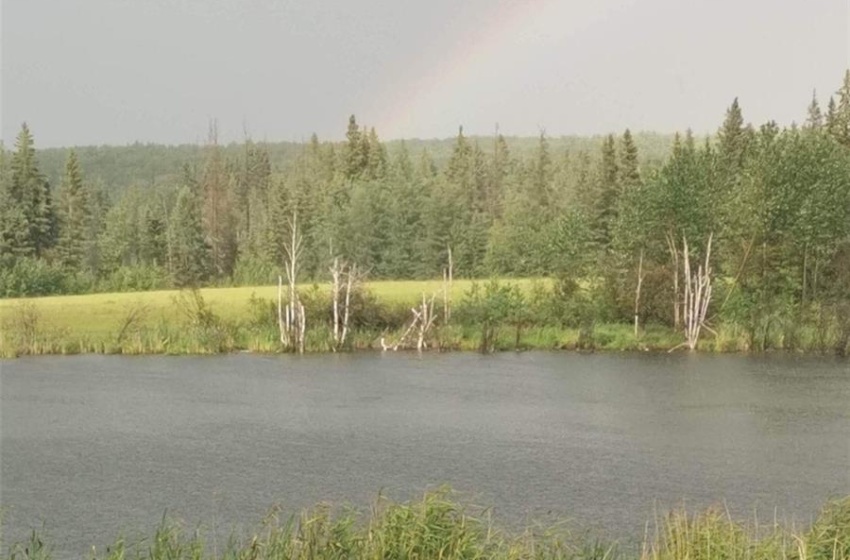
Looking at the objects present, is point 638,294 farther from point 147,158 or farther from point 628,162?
point 147,158

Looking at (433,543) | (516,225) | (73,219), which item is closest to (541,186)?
(516,225)

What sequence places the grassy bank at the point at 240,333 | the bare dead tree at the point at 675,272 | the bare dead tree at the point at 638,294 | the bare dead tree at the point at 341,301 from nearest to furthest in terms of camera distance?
the grassy bank at the point at 240,333 → the bare dead tree at the point at 341,301 → the bare dead tree at the point at 638,294 → the bare dead tree at the point at 675,272

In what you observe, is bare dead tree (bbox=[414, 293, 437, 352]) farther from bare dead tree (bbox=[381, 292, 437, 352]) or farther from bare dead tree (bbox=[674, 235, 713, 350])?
bare dead tree (bbox=[674, 235, 713, 350])

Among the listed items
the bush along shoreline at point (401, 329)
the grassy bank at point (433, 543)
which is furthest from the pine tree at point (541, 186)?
the grassy bank at point (433, 543)

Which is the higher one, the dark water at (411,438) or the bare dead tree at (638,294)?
the bare dead tree at (638,294)

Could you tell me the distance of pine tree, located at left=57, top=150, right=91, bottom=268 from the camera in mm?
83375

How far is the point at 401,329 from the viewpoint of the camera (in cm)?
4881

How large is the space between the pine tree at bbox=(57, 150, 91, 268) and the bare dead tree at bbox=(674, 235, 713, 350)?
166 feet

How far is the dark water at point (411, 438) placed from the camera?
19.1 metres

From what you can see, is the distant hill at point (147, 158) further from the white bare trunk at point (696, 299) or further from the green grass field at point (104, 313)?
the white bare trunk at point (696, 299)

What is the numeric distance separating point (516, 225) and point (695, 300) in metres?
39.9

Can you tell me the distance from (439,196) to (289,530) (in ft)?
246

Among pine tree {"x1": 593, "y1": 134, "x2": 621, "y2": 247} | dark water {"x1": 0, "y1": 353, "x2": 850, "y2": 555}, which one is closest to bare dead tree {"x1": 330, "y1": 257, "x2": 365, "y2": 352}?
dark water {"x1": 0, "y1": 353, "x2": 850, "y2": 555}

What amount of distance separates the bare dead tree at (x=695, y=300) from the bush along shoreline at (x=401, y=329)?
0.49m
